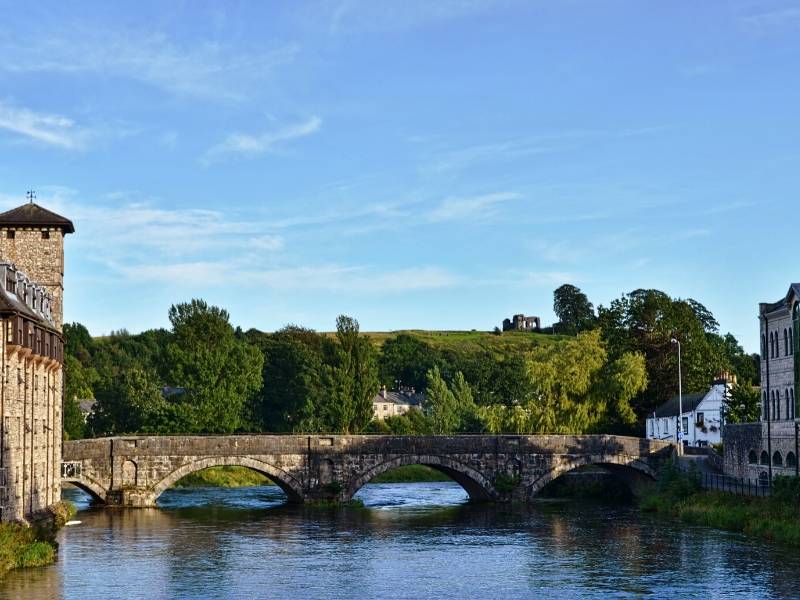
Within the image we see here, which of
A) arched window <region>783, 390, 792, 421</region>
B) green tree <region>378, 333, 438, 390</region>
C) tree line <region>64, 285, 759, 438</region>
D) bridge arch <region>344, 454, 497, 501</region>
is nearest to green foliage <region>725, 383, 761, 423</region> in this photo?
tree line <region>64, 285, 759, 438</region>

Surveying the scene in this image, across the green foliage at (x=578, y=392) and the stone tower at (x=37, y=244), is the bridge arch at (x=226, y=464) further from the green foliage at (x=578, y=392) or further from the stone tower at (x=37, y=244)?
the green foliage at (x=578, y=392)

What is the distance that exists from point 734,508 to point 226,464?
31.8 metres

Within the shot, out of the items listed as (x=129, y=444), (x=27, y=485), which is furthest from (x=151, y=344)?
(x=27, y=485)

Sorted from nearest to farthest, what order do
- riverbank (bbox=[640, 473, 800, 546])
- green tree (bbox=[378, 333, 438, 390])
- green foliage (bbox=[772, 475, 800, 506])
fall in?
riverbank (bbox=[640, 473, 800, 546]) → green foliage (bbox=[772, 475, 800, 506]) → green tree (bbox=[378, 333, 438, 390])

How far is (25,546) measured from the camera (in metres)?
45.8

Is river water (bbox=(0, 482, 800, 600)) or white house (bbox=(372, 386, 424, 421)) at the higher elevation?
white house (bbox=(372, 386, 424, 421))

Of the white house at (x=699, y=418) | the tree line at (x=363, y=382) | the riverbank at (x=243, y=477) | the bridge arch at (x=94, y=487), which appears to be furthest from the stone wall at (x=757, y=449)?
the bridge arch at (x=94, y=487)

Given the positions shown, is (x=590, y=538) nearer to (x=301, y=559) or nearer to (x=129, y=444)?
(x=301, y=559)

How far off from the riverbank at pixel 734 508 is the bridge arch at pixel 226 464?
23.3m

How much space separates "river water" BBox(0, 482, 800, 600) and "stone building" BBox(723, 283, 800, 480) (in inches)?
293

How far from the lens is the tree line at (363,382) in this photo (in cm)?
9300

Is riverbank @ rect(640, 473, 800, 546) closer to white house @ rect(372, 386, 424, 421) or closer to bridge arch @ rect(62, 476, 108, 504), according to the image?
bridge arch @ rect(62, 476, 108, 504)

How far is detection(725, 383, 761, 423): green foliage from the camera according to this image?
7988 cm

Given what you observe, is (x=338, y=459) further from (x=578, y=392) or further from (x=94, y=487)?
(x=578, y=392)
